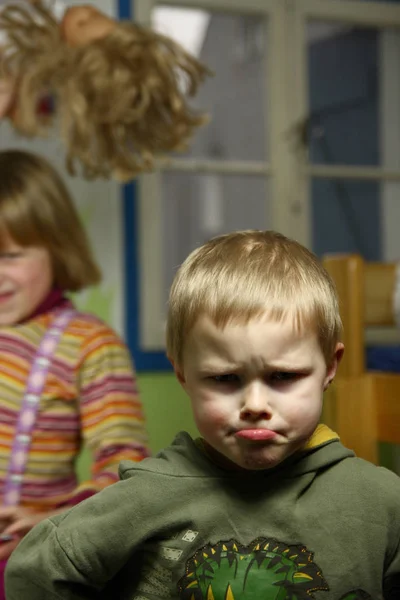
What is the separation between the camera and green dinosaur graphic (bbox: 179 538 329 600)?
0.66 meters

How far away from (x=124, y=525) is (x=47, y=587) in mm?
86

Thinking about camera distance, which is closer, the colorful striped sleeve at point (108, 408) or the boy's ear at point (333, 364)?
the boy's ear at point (333, 364)

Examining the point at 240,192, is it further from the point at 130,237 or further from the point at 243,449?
the point at 243,449

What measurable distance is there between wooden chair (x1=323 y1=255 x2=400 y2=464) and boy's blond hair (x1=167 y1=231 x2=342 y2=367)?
58cm

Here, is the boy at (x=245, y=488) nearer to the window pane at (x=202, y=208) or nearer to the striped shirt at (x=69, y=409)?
the striped shirt at (x=69, y=409)

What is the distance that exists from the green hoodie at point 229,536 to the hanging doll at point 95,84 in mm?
762

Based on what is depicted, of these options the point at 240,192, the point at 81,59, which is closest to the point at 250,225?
the point at 240,192

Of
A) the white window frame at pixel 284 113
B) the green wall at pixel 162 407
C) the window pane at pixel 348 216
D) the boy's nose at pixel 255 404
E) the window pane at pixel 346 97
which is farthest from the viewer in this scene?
the window pane at pixel 348 216

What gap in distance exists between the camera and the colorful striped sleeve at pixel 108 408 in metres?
1.04

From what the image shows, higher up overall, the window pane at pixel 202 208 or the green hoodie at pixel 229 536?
the window pane at pixel 202 208

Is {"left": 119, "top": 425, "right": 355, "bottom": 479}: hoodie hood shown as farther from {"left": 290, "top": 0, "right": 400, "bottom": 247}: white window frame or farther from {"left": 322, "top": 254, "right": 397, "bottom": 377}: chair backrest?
{"left": 290, "top": 0, "right": 400, "bottom": 247}: white window frame

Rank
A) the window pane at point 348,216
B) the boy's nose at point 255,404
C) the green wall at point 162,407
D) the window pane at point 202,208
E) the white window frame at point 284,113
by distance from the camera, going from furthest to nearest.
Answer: the window pane at point 202,208, the window pane at point 348,216, the white window frame at point 284,113, the green wall at point 162,407, the boy's nose at point 255,404

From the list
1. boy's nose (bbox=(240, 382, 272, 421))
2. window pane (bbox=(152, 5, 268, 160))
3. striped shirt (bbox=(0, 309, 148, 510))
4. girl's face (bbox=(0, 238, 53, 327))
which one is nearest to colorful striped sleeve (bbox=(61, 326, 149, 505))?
striped shirt (bbox=(0, 309, 148, 510))

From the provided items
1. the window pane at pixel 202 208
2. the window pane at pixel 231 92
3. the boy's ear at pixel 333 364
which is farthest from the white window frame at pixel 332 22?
the window pane at pixel 202 208
